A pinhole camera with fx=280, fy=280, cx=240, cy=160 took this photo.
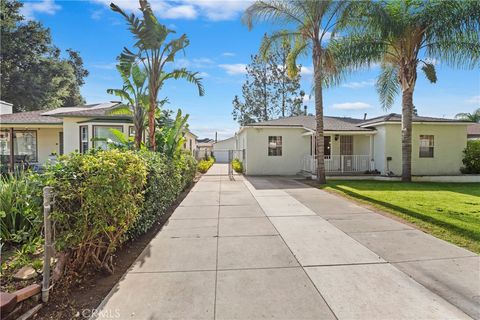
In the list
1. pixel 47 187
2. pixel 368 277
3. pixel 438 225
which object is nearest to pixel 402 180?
pixel 438 225

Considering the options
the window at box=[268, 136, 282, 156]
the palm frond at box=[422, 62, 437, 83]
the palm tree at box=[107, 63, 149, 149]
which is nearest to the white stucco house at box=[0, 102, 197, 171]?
the palm tree at box=[107, 63, 149, 149]

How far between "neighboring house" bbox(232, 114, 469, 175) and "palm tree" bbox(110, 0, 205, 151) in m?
9.84

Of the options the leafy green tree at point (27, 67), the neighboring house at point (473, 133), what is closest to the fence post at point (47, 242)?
the neighboring house at point (473, 133)

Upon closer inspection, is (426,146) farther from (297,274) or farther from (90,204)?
(90,204)

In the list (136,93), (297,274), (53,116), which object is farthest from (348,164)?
(53,116)

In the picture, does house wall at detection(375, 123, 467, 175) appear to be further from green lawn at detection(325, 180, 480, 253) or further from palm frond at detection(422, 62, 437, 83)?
green lawn at detection(325, 180, 480, 253)

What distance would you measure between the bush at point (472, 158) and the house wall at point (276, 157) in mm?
10078

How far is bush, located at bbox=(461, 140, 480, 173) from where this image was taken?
1802cm

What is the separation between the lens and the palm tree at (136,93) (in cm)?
984

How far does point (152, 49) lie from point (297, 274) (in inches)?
329

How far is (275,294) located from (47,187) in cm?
296

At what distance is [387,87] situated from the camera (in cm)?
1738

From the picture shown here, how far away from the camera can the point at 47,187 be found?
312 cm

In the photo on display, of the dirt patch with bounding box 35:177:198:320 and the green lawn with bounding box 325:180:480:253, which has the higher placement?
the green lawn with bounding box 325:180:480:253
